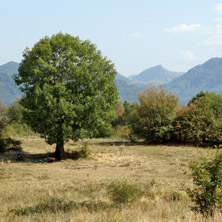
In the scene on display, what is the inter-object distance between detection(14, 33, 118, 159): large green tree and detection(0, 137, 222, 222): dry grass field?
271cm

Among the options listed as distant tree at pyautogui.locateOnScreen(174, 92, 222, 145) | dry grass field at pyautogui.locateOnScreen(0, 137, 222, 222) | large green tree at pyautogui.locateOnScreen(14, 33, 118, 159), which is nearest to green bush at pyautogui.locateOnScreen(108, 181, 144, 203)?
dry grass field at pyautogui.locateOnScreen(0, 137, 222, 222)

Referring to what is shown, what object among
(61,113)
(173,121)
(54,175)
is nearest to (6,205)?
(54,175)

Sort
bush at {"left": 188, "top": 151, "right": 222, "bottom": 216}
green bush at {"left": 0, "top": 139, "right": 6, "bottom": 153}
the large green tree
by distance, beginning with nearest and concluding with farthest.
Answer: bush at {"left": 188, "top": 151, "right": 222, "bottom": 216} < the large green tree < green bush at {"left": 0, "top": 139, "right": 6, "bottom": 153}

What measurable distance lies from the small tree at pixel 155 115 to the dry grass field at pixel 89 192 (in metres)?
12.3

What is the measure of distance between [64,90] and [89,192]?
10.9m

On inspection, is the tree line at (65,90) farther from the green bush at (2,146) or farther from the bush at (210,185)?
the bush at (210,185)

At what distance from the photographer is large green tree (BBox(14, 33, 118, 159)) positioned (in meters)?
20.7

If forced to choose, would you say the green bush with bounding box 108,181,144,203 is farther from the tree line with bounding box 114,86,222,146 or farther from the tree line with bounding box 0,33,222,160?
the tree line with bounding box 114,86,222,146

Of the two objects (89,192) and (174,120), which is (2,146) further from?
(174,120)

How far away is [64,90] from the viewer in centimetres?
2086

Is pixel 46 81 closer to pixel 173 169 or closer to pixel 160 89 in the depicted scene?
pixel 173 169

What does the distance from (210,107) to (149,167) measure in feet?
62.5

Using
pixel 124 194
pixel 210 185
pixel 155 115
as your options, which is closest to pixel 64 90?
pixel 124 194

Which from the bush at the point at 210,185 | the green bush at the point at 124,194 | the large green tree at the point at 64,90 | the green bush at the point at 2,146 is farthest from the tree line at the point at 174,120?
the bush at the point at 210,185
